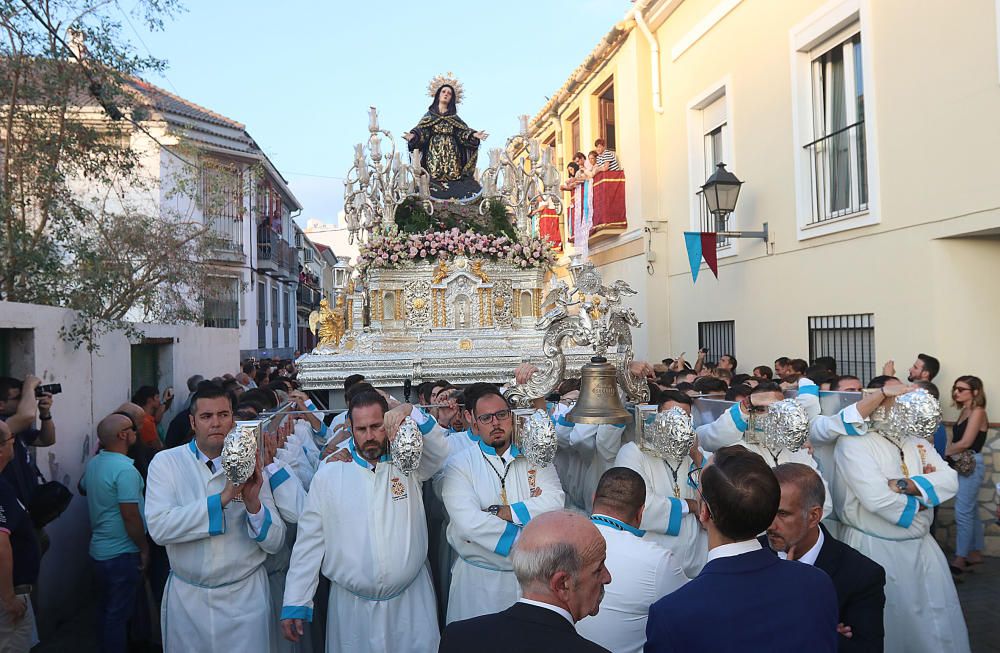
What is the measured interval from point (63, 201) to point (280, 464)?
3.91 m

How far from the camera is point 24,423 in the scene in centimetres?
443

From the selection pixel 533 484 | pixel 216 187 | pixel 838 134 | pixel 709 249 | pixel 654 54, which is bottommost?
pixel 533 484

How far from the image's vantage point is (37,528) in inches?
164

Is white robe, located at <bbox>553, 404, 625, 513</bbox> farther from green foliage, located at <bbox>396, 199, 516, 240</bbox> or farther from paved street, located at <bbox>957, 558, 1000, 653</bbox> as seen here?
green foliage, located at <bbox>396, 199, 516, 240</bbox>

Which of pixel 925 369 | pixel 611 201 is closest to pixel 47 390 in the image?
pixel 925 369

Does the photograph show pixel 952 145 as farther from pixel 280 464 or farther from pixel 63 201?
pixel 63 201

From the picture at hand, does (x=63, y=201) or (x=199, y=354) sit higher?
(x=63, y=201)

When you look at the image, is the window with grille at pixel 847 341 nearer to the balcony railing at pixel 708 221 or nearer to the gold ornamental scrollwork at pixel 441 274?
the balcony railing at pixel 708 221

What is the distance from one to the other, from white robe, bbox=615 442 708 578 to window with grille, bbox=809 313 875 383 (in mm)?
4607

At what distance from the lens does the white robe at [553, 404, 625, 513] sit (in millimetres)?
3951

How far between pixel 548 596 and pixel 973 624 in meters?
4.16

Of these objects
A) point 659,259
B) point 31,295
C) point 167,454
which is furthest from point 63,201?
point 659,259

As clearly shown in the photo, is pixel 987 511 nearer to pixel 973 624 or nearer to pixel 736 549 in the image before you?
pixel 973 624

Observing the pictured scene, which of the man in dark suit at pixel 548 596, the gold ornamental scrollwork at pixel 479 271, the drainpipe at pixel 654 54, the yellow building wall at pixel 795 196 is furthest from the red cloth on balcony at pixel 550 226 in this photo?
the man in dark suit at pixel 548 596
